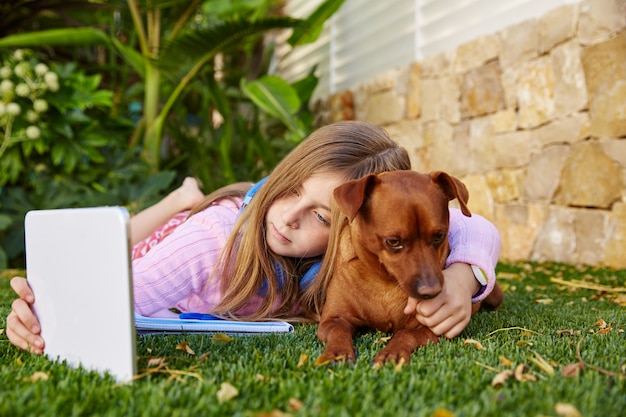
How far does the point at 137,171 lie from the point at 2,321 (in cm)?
301

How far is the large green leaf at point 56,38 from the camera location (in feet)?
16.6

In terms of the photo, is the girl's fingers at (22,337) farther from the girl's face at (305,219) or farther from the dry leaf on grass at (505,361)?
the dry leaf on grass at (505,361)

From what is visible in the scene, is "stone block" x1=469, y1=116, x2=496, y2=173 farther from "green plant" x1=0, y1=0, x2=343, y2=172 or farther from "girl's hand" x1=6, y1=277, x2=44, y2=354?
"girl's hand" x1=6, y1=277, x2=44, y2=354

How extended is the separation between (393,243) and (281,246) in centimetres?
82

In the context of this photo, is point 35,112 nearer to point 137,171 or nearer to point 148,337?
point 137,171

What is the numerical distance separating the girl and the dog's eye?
51 cm

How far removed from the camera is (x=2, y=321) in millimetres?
2398

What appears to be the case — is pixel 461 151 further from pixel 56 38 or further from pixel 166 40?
pixel 56 38

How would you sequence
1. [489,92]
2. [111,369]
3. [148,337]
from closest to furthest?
1. [111,369]
2. [148,337]
3. [489,92]

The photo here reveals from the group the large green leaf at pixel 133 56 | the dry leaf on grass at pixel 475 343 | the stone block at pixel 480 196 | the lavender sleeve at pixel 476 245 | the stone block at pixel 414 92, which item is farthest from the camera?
the stone block at pixel 414 92

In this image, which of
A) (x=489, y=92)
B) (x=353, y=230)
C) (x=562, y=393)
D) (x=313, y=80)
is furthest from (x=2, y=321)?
(x=313, y=80)

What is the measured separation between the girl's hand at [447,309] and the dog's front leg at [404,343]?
32 mm

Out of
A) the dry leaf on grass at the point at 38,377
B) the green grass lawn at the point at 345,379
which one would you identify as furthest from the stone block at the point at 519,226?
the dry leaf on grass at the point at 38,377

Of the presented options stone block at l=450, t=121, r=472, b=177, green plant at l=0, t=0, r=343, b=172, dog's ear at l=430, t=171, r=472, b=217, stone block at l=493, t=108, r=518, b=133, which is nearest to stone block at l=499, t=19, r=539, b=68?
stone block at l=493, t=108, r=518, b=133
